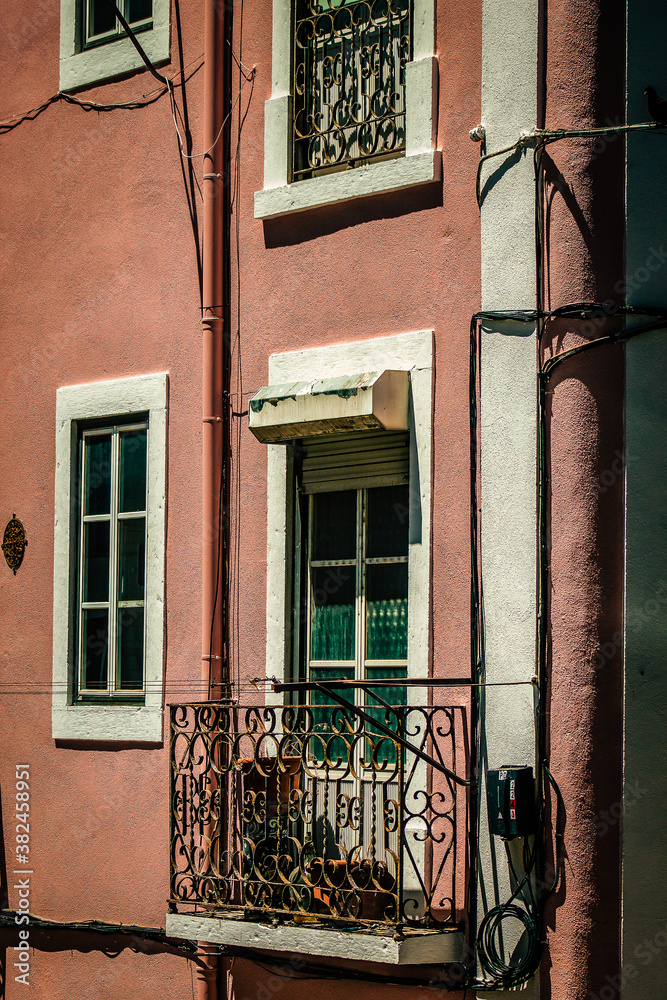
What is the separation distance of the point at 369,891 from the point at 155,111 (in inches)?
210

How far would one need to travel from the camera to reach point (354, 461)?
8.46 metres

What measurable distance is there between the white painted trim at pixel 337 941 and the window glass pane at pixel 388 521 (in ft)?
7.10

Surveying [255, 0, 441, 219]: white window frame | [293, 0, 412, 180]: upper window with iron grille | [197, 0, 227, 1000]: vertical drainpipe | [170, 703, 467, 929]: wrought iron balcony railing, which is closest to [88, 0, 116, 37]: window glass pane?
[197, 0, 227, 1000]: vertical drainpipe

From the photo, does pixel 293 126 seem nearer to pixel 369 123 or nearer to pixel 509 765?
pixel 369 123

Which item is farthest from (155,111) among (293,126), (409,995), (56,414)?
(409,995)

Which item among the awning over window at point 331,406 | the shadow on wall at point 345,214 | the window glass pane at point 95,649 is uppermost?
the shadow on wall at point 345,214

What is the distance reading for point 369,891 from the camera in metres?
7.49

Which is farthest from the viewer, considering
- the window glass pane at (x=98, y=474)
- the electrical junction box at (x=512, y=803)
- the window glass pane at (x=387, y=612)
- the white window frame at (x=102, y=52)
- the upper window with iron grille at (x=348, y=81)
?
the window glass pane at (x=98, y=474)

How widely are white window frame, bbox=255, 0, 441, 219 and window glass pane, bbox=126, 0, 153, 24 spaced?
1.35 metres

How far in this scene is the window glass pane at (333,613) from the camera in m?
8.44

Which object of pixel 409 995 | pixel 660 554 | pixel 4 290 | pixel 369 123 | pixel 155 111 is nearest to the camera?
pixel 660 554

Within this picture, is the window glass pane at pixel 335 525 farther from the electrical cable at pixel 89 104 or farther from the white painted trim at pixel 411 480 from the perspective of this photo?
the electrical cable at pixel 89 104

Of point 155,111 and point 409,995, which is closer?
point 409,995

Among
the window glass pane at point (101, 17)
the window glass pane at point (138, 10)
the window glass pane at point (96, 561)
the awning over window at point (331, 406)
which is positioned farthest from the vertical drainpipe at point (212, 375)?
the window glass pane at point (101, 17)
